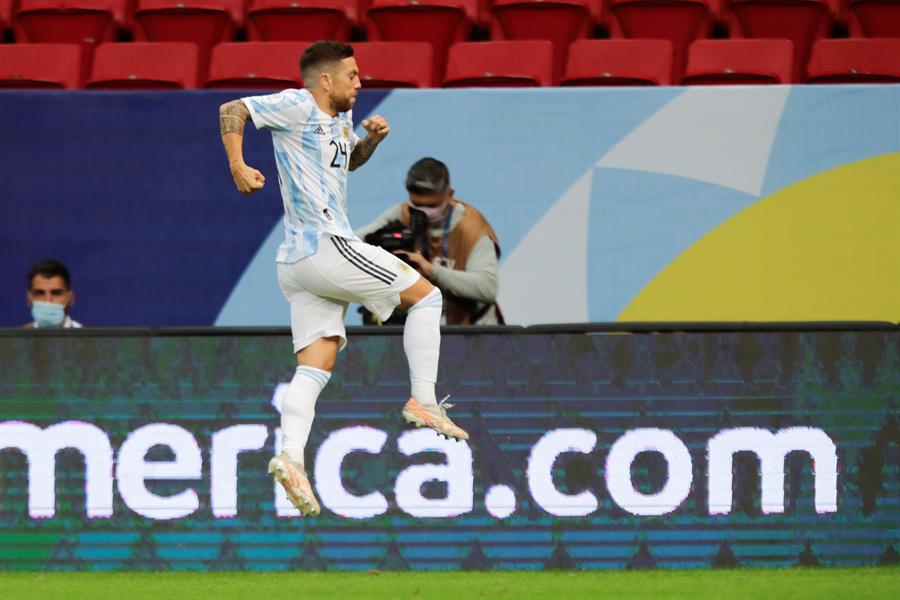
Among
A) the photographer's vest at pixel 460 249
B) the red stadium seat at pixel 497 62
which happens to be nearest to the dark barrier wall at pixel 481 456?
the photographer's vest at pixel 460 249

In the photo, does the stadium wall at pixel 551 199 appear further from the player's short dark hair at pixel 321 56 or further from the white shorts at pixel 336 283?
the player's short dark hair at pixel 321 56

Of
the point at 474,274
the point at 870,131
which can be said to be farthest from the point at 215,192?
the point at 870,131

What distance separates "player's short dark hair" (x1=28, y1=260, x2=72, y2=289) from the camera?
24.4ft

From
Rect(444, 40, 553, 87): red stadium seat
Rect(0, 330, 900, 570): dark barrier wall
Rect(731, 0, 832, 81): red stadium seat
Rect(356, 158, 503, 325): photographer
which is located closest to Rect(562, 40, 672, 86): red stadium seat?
Rect(444, 40, 553, 87): red stadium seat

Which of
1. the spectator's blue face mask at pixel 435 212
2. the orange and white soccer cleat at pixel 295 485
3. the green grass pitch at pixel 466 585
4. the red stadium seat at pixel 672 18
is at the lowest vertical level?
the green grass pitch at pixel 466 585

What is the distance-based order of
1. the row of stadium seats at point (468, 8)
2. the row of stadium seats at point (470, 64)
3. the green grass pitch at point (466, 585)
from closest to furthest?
the green grass pitch at point (466, 585) < the row of stadium seats at point (470, 64) < the row of stadium seats at point (468, 8)

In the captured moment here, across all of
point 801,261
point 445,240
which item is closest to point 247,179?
point 445,240

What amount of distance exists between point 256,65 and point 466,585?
12.5 ft

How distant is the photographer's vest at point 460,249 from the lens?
6840 millimetres

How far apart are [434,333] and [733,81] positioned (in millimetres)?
3595

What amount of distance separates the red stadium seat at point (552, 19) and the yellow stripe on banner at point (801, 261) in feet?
5.78

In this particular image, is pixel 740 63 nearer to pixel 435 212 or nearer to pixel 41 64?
pixel 435 212

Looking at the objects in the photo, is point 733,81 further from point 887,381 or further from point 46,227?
point 46,227

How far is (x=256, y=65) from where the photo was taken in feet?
28.1
